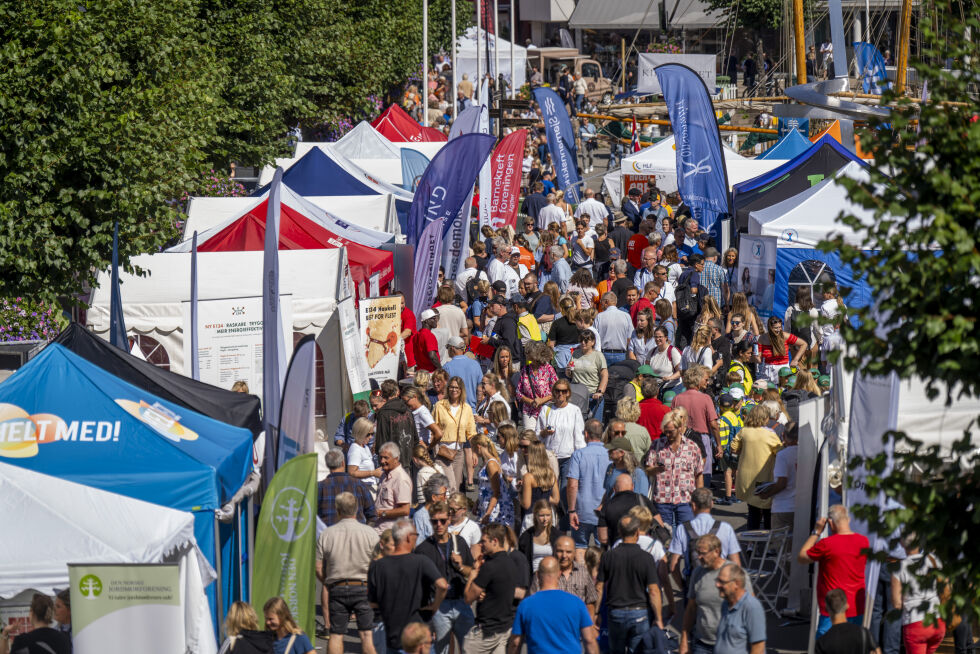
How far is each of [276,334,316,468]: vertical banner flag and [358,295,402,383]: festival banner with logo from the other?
13.4 feet

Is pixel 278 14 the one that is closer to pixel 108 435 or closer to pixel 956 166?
pixel 108 435

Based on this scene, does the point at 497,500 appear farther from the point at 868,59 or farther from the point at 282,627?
the point at 868,59

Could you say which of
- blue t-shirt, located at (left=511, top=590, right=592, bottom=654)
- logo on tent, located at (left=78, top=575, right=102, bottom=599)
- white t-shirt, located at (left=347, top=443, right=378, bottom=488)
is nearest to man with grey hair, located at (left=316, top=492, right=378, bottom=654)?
blue t-shirt, located at (left=511, top=590, right=592, bottom=654)

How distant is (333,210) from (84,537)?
1214 cm

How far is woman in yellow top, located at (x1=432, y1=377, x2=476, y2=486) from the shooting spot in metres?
11.8

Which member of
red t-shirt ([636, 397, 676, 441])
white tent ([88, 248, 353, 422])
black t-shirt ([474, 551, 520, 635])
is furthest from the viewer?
white tent ([88, 248, 353, 422])

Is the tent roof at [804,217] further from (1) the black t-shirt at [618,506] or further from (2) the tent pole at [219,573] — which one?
(2) the tent pole at [219,573]

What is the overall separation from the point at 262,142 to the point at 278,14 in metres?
3.33

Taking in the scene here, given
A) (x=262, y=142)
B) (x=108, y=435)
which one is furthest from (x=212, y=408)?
(x=262, y=142)

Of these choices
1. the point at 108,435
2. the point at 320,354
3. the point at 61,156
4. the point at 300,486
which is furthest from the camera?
the point at 320,354

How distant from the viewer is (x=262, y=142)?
75.9ft

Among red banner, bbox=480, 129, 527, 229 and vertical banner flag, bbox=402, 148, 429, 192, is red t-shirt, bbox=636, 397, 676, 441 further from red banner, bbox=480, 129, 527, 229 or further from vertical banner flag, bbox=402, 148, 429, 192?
vertical banner flag, bbox=402, 148, 429, 192

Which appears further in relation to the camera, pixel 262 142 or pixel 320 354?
pixel 262 142

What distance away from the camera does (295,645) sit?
25.5ft
